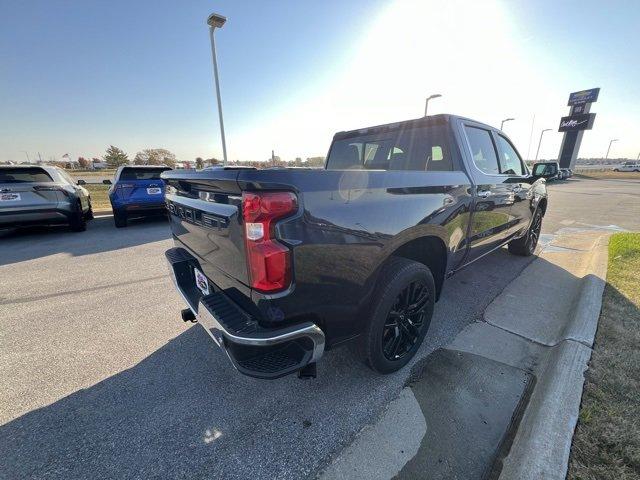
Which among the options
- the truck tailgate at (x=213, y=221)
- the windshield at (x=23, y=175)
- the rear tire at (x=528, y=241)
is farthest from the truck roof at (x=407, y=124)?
the windshield at (x=23, y=175)

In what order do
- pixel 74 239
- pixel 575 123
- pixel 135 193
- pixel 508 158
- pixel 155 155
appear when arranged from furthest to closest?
pixel 155 155 < pixel 575 123 < pixel 135 193 < pixel 74 239 < pixel 508 158

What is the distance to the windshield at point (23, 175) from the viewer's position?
565 centimetres

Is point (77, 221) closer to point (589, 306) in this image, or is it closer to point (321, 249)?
point (321, 249)

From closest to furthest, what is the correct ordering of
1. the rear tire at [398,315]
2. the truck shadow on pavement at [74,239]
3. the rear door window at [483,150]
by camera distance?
the rear tire at [398,315] → the rear door window at [483,150] → the truck shadow on pavement at [74,239]

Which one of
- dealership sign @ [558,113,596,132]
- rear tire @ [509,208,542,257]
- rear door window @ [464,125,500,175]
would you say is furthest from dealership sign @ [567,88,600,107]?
rear door window @ [464,125,500,175]

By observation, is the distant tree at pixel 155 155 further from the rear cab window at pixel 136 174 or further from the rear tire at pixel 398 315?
the rear tire at pixel 398 315

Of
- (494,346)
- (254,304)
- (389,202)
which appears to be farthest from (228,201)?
(494,346)

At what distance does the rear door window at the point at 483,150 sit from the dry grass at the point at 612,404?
1807 mm

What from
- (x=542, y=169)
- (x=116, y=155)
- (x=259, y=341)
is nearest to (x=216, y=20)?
(x=542, y=169)

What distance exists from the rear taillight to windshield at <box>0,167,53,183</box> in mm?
6980

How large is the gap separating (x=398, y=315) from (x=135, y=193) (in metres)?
7.06

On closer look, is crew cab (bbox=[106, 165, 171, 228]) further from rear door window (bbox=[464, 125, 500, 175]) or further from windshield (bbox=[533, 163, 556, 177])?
windshield (bbox=[533, 163, 556, 177])

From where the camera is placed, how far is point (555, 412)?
1.70m

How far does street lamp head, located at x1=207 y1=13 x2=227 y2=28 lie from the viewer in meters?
9.38
